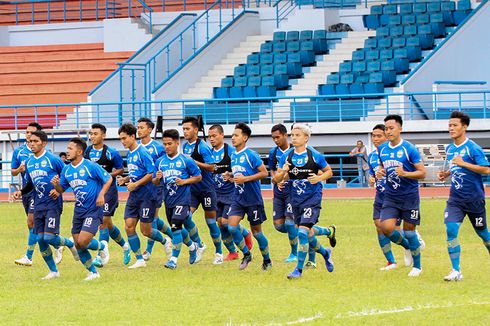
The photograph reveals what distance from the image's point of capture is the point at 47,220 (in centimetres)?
1565

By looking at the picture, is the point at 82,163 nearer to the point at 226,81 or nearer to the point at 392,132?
the point at 392,132

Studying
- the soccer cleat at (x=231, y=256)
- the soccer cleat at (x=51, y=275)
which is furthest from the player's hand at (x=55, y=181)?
the soccer cleat at (x=231, y=256)

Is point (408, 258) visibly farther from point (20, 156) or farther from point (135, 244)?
point (20, 156)

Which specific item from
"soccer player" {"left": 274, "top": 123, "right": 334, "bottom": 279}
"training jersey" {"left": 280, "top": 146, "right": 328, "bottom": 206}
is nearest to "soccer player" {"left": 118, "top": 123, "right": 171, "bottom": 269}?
"soccer player" {"left": 274, "top": 123, "right": 334, "bottom": 279}

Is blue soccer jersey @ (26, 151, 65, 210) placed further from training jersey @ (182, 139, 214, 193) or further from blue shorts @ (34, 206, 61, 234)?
training jersey @ (182, 139, 214, 193)

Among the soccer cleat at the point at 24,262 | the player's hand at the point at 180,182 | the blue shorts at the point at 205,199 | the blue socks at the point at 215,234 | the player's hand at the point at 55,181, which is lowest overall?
the soccer cleat at the point at 24,262

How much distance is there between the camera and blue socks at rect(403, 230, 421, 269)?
50.5 ft

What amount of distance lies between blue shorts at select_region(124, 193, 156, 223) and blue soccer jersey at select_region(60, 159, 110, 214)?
158 centimetres

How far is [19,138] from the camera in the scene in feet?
121

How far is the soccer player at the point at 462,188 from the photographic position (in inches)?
573

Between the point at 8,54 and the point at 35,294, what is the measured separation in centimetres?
3225

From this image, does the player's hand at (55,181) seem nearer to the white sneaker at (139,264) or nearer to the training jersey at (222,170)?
the white sneaker at (139,264)

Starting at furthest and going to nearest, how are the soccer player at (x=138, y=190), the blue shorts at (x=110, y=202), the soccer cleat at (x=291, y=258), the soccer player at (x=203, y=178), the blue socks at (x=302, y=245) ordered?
1. the soccer player at (x=203, y=178)
2. the blue shorts at (x=110, y=202)
3. the soccer cleat at (x=291, y=258)
4. the soccer player at (x=138, y=190)
5. the blue socks at (x=302, y=245)

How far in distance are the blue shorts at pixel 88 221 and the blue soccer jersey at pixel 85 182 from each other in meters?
0.06
